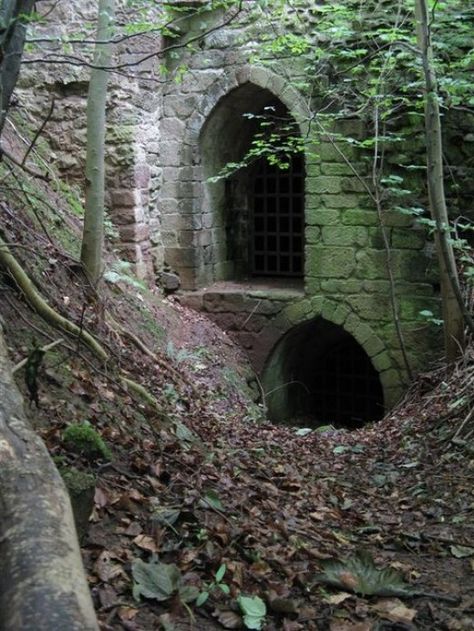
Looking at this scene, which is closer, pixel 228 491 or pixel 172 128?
pixel 228 491

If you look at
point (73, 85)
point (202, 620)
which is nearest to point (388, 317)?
point (73, 85)

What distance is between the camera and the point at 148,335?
6180 mm

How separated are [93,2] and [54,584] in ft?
21.3

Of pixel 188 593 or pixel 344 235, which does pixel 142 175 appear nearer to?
pixel 344 235

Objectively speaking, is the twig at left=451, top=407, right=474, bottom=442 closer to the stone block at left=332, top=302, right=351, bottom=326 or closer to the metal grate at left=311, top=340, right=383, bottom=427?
the stone block at left=332, top=302, right=351, bottom=326

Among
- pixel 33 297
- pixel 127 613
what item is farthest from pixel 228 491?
pixel 33 297

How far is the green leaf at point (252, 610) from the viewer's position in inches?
93.0

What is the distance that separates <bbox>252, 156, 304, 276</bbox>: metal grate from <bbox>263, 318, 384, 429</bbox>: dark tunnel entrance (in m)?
0.85

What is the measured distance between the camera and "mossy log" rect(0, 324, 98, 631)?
1.52 m

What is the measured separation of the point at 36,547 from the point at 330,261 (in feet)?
19.1

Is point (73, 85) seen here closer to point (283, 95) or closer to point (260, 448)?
point (283, 95)

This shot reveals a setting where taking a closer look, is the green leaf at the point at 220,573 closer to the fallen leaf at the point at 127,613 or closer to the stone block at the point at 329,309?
the fallen leaf at the point at 127,613

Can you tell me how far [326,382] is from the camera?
339 inches

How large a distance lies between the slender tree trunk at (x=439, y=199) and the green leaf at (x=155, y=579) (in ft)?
12.3
